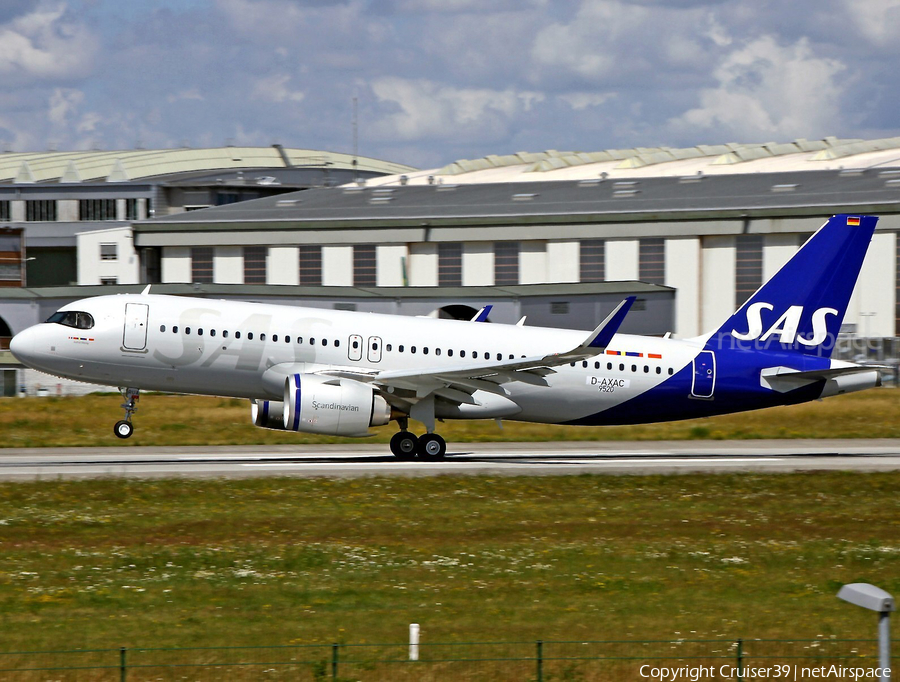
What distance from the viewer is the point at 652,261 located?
71.9m

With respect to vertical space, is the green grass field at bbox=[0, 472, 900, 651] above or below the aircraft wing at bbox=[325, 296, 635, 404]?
below

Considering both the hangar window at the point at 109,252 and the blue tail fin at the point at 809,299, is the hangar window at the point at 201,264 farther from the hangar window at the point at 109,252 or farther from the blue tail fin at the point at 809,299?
the blue tail fin at the point at 809,299

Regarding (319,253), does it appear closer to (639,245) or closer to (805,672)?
(639,245)

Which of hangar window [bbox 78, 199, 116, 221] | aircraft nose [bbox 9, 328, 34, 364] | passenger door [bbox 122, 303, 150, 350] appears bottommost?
aircraft nose [bbox 9, 328, 34, 364]

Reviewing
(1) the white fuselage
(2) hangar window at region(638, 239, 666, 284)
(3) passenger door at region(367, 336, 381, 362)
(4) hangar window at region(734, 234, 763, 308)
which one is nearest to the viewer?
(1) the white fuselage

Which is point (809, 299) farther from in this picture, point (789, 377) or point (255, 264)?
point (255, 264)

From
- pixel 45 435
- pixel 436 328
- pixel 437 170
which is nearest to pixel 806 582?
pixel 436 328

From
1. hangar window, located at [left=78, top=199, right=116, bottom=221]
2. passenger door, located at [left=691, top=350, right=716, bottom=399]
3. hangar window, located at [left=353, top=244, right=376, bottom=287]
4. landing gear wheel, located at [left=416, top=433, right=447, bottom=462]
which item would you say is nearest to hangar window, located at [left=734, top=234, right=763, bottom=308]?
hangar window, located at [left=353, top=244, right=376, bottom=287]

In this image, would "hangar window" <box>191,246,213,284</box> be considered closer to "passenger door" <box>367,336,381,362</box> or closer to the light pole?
"passenger door" <box>367,336,381,362</box>

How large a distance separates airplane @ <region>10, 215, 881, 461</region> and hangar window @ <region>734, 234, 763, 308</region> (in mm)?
35365

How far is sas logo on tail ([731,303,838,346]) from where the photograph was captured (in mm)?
34594

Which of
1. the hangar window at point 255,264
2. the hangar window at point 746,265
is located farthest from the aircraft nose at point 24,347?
the hangar window at point 746,265

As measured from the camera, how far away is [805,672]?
41.9 feet

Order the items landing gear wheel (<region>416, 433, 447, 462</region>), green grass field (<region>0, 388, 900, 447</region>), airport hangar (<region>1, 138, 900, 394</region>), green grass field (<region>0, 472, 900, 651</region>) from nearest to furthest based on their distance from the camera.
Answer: green grass field (<region>0, 472, 900, 651</region>) → landing gear wheel (<region>416, 433, 447, 462</region>) → green grass field (<region>0, 388, 900, 447</region>) → airport hangar (<region>1, 138, 900, 394</region>)
